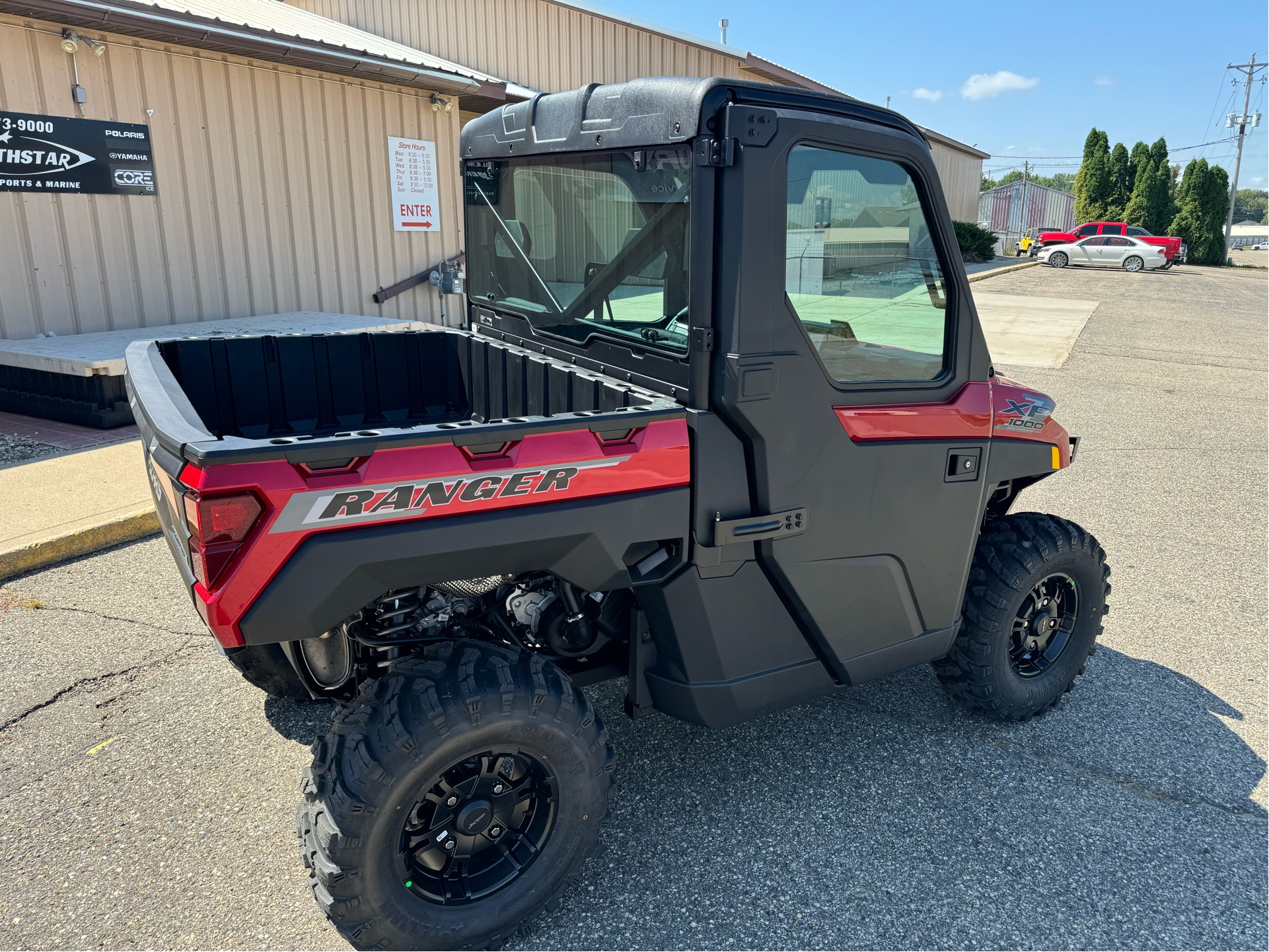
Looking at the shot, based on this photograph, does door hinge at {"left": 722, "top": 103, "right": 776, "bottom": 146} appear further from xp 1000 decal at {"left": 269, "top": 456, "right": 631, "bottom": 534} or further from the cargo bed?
xp 1000 decal at {"left": 269, "top": 456, "right": 631, "bottom": 534}

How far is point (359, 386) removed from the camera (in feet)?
12.9

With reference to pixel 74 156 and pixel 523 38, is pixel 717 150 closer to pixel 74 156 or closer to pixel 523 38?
pixel 74 156

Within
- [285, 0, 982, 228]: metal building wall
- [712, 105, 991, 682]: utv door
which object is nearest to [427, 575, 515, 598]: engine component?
[712, 105, 991, 682]: utv door

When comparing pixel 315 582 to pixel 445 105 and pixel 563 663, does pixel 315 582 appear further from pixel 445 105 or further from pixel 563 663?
pixel 445 105

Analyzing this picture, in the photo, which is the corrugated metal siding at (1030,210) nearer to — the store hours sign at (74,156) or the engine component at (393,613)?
the store hours sign at (74,156)

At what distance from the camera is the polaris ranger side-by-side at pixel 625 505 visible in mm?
2158

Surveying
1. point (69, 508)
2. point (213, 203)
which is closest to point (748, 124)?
point (69, 508)

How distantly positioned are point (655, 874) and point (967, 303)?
210cm

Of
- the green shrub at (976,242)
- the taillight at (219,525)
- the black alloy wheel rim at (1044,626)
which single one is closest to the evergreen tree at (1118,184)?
the green shrub at (976,242)

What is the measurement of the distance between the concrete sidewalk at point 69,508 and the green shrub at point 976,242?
32.9 metres

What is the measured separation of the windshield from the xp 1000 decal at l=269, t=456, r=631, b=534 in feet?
1.95

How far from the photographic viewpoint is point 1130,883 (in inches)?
107

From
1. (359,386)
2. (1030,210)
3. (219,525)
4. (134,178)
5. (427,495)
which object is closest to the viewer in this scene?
(219,525)

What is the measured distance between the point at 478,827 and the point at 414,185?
34.8 ft
